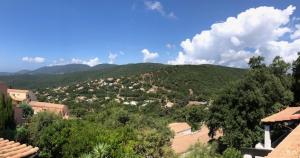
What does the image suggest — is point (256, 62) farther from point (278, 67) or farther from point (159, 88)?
point (159, 88)

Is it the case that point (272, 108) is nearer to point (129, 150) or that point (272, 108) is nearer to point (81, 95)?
point (129, 150)

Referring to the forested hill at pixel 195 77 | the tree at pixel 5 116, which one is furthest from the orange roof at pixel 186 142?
the forested hill at pixel 195 77

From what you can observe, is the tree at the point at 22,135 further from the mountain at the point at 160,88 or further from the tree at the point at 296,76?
the mountain at the point at 160,88

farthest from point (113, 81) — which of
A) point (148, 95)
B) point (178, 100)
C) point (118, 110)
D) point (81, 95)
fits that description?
point (118, 110)

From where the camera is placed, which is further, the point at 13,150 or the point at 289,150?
the point at 289,150

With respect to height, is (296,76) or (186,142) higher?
(296,76)

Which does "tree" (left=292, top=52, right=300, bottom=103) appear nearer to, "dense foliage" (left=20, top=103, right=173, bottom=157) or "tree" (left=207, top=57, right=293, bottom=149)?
"tree" (left=207, top=57, right=293, bottom=149)

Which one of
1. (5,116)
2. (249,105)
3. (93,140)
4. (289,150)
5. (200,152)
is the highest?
(289,150)

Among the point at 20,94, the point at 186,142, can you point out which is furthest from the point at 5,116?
the point at 20,94
